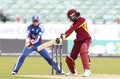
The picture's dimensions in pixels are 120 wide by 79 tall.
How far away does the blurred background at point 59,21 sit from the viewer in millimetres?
32594

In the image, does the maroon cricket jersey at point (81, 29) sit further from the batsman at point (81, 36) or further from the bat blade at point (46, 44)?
the bat blade at point (46, 44)

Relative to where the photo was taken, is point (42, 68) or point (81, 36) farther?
point (42, 68)

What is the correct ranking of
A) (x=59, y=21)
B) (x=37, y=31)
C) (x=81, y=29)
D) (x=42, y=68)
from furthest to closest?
(x=59, y=21) < (x=42, y=68) < (x=37, y=31) < (x=81, y=29)

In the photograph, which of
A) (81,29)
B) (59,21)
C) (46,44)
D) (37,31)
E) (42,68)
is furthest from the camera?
(59,21)

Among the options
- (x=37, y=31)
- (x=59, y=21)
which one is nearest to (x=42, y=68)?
(x=37, y=31)

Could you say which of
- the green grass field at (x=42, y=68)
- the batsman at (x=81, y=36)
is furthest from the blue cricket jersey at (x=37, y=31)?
the batsman at (x=81, y=36)

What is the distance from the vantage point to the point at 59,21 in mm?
36094

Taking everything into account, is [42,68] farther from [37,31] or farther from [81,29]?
[81,29]

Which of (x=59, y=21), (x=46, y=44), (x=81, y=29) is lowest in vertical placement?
(x=59, y=21)

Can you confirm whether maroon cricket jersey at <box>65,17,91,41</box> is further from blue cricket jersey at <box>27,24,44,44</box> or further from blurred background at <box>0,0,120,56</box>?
blurred background at <box>0,0,120,56</box>

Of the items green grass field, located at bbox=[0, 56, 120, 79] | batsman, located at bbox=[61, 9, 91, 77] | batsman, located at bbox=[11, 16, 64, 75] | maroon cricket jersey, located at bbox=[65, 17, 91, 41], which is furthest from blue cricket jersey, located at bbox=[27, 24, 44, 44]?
maroon cricket jersey, located at bbox=[65, 17, 91, 41]

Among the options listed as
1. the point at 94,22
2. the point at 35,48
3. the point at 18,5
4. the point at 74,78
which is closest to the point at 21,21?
the point at 18,5

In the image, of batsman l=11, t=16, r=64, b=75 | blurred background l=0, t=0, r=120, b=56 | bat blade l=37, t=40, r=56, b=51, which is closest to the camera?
bat blade l=37, t=40, r=56, b=51

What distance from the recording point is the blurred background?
32.6 m
